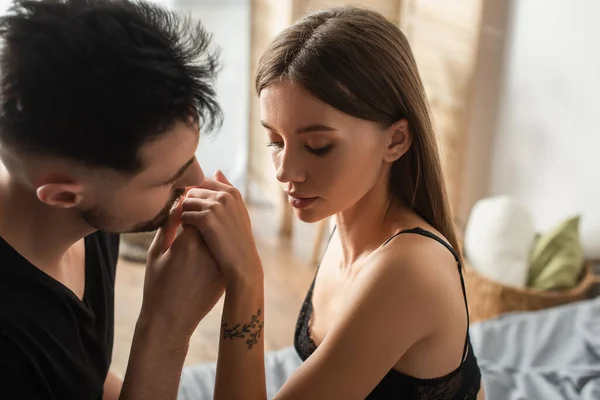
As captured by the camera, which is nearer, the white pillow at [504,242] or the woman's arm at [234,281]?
the woman's arm at [234,281]

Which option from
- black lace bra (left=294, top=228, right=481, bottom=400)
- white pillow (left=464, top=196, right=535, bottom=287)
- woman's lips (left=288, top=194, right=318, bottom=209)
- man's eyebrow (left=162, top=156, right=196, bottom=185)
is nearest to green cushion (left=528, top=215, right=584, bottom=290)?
white pillow (left=464, top=196, right=535, bottom=287)

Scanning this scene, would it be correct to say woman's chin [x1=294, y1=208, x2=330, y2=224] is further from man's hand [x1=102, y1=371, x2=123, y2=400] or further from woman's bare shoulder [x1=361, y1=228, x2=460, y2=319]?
man's hand [x1=102, y1=371, x2=123, y2=400]

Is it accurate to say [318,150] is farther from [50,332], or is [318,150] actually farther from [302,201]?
[50,332]

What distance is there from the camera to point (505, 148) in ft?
8.63

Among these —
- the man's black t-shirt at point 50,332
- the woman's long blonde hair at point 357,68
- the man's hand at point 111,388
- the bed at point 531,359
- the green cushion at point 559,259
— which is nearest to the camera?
the man's black t-shirt at point 50,332

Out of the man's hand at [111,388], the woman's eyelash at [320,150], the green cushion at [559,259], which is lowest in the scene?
the green cushion at [559,259]

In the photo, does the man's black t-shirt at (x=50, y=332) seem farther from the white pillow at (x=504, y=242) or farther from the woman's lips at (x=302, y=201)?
the white pillow at (x=504, y=242)

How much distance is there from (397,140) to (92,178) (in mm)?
487

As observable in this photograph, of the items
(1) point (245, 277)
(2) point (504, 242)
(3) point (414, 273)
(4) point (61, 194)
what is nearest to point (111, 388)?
(1) point (245, 277)

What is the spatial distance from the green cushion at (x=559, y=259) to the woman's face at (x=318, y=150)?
51.1 inches

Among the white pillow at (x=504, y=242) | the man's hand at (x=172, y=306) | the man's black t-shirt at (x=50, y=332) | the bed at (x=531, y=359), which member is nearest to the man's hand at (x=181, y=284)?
the man's hand at (x=172, y=306)

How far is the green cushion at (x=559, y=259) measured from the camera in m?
2.23

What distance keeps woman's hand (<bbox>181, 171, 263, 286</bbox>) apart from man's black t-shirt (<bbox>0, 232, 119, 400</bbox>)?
0.22m

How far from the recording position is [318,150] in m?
1.09
